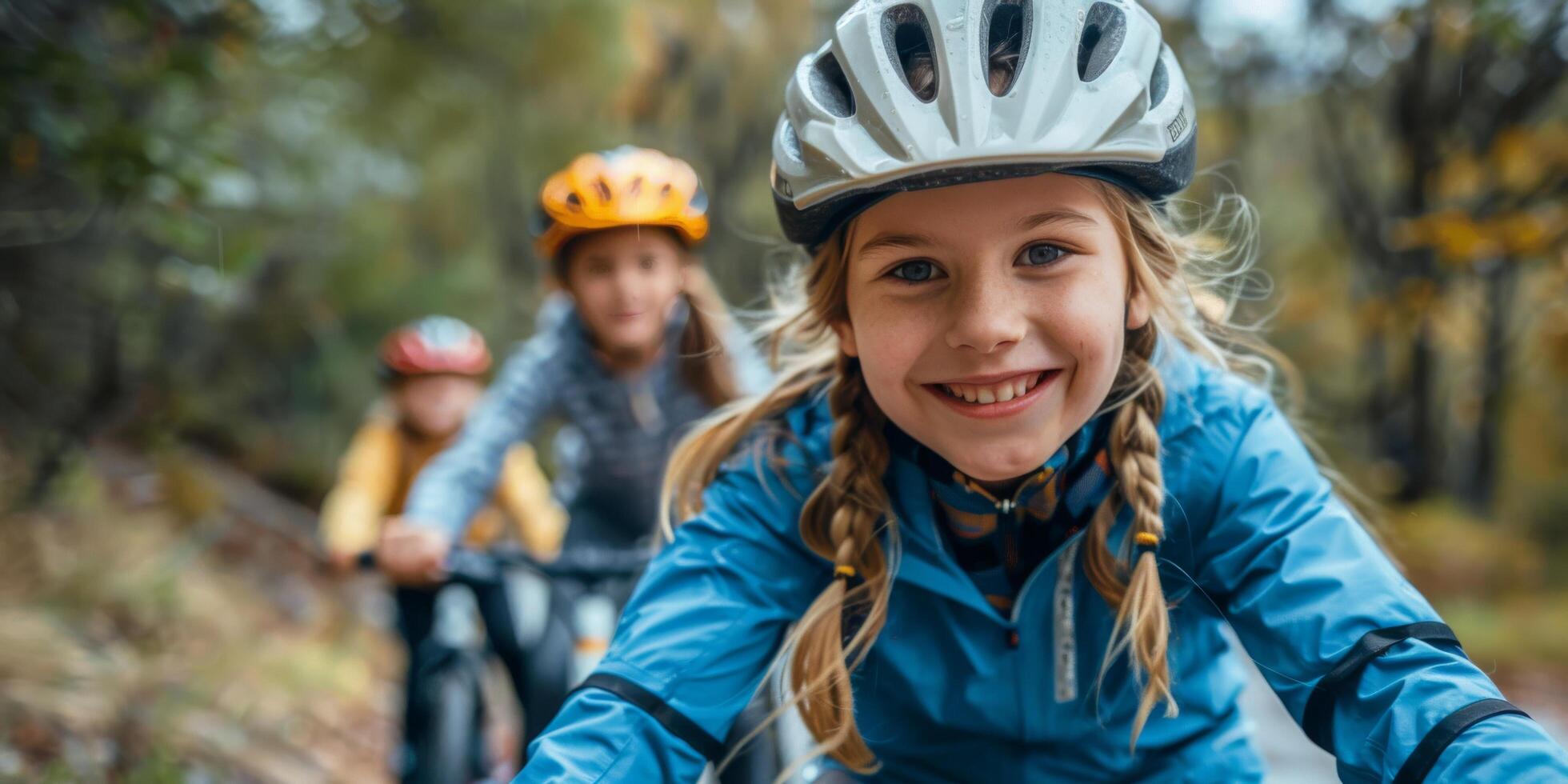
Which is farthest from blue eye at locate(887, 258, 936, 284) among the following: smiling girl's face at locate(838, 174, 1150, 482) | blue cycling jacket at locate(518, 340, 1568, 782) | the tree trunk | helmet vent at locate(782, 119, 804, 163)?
the tree trunk

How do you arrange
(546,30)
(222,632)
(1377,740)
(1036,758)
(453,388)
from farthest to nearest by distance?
1. (546,30)
2. (222,632)
3. (453,388)
4. (1036,758)
5. (1377,740)

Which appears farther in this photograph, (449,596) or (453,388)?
(453,388)

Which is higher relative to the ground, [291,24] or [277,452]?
[291,24]

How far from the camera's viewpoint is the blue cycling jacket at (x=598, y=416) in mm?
3867

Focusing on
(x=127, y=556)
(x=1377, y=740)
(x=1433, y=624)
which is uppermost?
(x=1433, y=624)

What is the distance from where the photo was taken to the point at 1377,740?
1562 mm

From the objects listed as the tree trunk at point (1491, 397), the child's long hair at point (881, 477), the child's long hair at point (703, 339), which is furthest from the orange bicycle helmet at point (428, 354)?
the tree trunk at point (1491, 397)

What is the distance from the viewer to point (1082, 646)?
6.48ft

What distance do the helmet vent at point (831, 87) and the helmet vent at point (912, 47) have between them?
9 cm

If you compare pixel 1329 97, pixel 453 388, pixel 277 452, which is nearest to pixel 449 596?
pixel 453 388

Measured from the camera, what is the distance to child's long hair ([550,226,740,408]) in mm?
3812

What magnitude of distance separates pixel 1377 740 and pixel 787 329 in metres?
1.15

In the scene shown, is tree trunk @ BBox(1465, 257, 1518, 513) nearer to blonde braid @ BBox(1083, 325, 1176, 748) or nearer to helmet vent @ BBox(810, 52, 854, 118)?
Answer: blonde braid @ BBox(1083, 325, 1176, 748)

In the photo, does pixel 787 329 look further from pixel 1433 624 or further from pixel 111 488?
pixel 111 488
